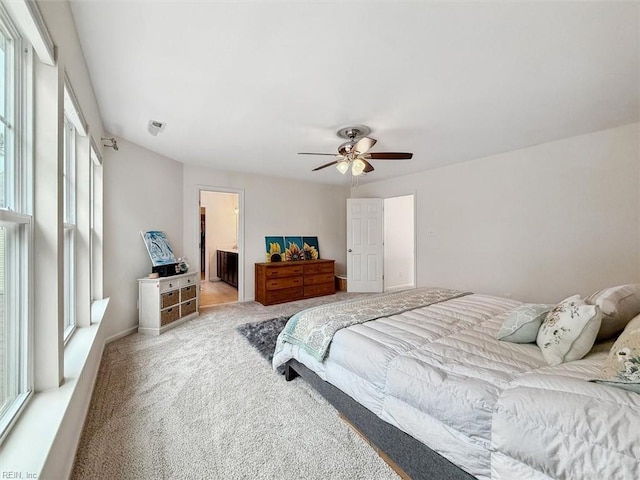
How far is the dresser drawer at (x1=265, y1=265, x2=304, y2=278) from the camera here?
4.47 metres

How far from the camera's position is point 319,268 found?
5066 millimetres

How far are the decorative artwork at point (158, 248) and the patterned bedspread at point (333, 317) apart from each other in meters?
2.19

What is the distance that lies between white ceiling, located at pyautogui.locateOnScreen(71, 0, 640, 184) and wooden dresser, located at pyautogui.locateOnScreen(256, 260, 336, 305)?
235cm

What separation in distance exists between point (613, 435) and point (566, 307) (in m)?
0.74

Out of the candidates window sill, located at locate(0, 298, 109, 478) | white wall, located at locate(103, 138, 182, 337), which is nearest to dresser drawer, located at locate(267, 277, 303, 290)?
white wall, located at locate(103, 138, 182, 337)

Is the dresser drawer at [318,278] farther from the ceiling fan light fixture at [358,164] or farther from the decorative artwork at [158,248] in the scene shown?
the ceiling fan light fixture at [358,164]

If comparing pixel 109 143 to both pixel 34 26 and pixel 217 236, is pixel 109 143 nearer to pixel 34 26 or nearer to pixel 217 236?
pixel 34 26

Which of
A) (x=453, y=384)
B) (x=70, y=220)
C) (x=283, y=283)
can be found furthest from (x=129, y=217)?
(x=453, y=384)

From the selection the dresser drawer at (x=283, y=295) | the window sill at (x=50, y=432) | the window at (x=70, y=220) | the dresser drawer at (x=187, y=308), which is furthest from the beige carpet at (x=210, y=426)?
the dresser drawer at (x=283, y=295)

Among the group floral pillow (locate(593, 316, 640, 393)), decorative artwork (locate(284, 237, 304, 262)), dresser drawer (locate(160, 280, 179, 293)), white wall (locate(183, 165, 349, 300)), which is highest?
white wall (locate(183, 165, 349, 300))

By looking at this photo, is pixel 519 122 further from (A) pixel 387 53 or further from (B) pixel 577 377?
(B) pixel 577 377

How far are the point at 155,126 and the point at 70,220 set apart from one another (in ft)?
4.12

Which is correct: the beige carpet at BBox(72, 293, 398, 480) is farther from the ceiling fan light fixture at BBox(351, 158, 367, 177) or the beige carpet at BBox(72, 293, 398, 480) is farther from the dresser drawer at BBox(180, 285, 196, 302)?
the ceiling fan light fixture at BBox(351, 158, 367, 177)

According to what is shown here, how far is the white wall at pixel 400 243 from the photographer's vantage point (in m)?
6.16
